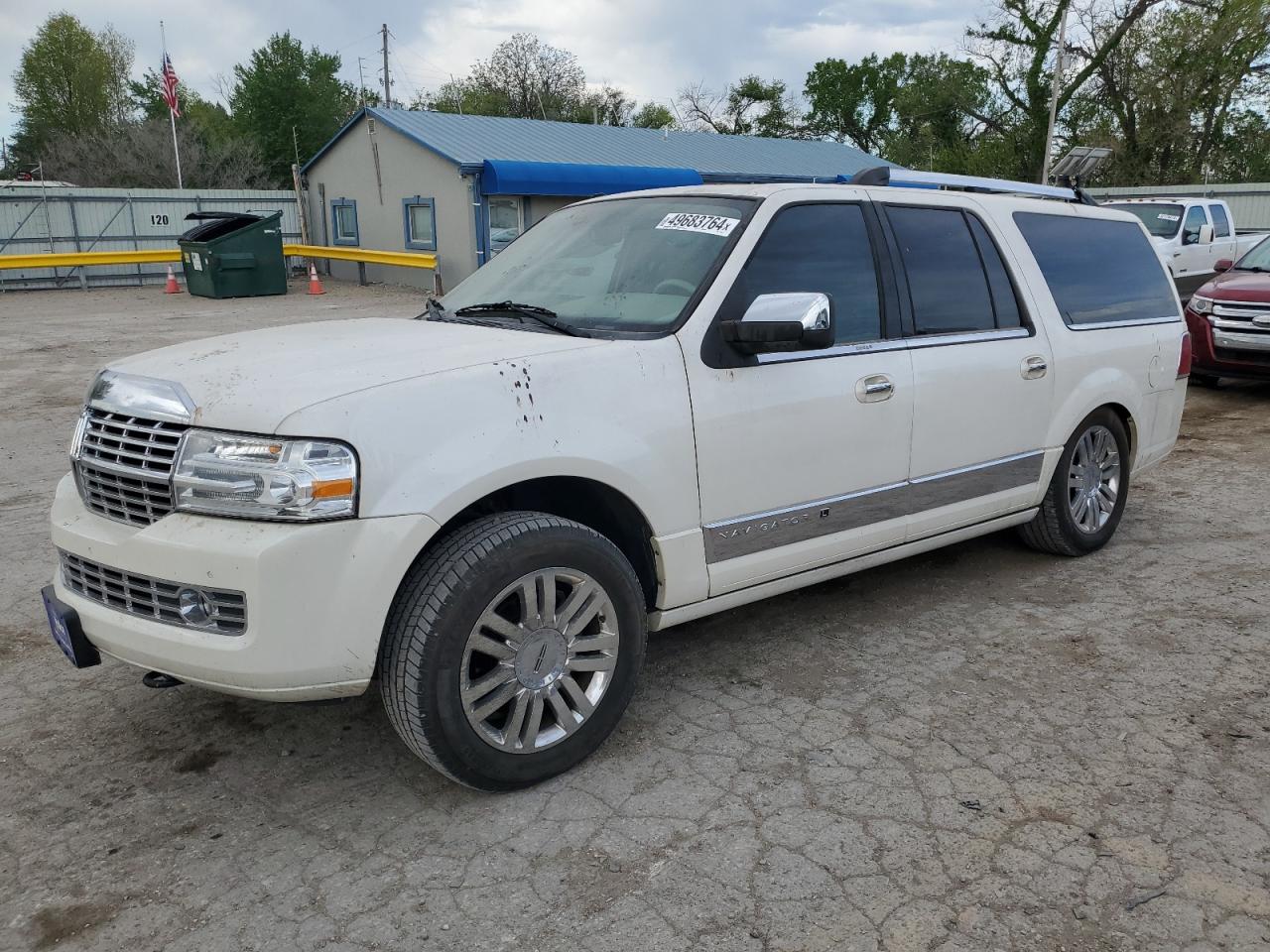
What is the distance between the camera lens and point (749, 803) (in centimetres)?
303

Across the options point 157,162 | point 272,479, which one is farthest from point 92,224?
point 272,479

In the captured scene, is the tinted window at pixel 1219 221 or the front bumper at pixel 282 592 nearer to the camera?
the front bumper at pixel 282 592

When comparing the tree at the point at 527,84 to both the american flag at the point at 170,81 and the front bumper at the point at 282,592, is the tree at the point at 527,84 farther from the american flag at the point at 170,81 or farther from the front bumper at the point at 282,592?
Result: the front bumper at the point at 282,592

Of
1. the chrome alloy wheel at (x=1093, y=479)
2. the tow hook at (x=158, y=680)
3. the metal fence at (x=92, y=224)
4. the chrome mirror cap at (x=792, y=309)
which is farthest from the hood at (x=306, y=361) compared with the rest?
the metal fence at (x=92, y=224)

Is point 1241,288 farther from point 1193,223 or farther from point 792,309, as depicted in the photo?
point 792,309

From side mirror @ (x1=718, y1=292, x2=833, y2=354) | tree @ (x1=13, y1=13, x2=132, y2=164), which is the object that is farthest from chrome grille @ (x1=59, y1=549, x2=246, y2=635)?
tree @ (x1=13, y1=13, x2=132, y2=164)

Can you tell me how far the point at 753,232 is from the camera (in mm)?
3672

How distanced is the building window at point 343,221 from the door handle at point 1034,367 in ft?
80.2

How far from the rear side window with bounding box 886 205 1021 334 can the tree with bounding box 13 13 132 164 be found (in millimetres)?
70370

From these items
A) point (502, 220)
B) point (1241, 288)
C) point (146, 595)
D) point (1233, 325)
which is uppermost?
point (502, 220)

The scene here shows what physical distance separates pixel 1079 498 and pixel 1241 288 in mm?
6087

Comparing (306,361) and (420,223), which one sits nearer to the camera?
(306,361)

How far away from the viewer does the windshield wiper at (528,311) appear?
11.6ft

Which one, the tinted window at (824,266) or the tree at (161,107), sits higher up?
the tree at (161,107)
